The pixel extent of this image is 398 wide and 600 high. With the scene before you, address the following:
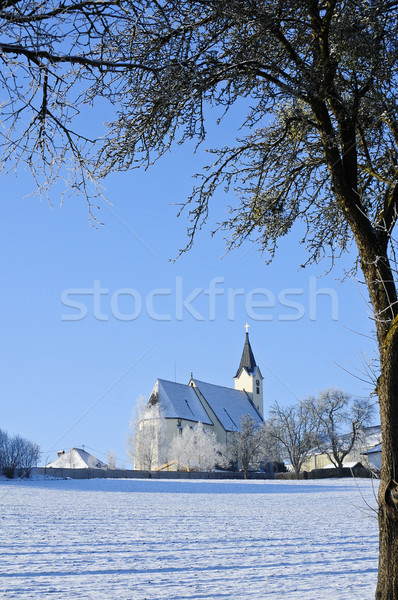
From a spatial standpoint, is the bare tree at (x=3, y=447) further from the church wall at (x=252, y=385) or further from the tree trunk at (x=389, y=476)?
the tree trunk at (x=389, y=476)

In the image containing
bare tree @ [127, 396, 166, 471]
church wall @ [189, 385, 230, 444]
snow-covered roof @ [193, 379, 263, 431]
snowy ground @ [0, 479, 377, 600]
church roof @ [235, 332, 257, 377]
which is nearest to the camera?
snowy ground @ [0, 479, 377, 600]

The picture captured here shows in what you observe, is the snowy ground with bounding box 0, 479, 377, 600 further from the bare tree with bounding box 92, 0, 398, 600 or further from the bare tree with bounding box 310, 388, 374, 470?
the bare tree with bounding box 310, 388, 374, 470

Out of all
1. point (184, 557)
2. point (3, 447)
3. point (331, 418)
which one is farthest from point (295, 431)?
point (184, 557)

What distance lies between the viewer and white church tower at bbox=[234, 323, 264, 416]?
91.6 m

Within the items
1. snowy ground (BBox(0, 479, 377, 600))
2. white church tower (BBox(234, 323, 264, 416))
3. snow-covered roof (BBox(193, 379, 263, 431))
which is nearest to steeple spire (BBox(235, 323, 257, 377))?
white church tower (BBox(234, 323, 264, 416))

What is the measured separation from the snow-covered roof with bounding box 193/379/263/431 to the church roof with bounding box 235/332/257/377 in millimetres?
4837

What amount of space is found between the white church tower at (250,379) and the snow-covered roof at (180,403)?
1352 centimetres

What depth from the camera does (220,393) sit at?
85.2 metres

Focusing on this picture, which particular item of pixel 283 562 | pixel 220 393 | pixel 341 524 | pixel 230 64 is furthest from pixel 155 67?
pixel 220 393

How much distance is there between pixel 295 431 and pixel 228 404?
24.5 m

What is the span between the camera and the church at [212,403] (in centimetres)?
7406

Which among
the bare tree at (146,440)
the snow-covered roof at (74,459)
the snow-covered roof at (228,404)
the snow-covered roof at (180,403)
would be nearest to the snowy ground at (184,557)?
the bare tree at (146,440)

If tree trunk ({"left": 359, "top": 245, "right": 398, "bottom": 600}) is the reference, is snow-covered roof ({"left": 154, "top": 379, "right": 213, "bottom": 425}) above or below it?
above

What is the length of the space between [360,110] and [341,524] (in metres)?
11.0
